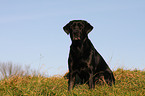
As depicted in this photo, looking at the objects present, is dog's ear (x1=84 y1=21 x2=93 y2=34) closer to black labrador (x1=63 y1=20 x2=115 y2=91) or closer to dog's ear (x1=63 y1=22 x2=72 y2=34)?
black labrador (x1=63 y1=20 x2=115 y2=91)

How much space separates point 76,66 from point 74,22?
1203 mm

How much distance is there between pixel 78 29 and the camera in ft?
18.6

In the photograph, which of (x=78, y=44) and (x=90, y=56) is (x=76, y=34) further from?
(x=90, y=56)

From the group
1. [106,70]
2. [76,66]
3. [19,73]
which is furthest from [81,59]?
[19,73]

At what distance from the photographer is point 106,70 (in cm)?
683

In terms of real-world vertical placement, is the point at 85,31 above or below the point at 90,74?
above

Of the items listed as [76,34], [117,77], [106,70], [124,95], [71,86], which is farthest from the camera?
[117,77]

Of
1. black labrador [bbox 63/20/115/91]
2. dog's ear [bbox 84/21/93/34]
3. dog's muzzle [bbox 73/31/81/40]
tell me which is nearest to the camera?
dog's muzzle [bbox 73/31/81/40]

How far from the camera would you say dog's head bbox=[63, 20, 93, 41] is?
18.4 feet

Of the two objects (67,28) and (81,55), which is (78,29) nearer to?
(67,28)

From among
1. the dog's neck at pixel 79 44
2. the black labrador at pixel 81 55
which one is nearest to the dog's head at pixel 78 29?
the black labrador at pixel 81 55

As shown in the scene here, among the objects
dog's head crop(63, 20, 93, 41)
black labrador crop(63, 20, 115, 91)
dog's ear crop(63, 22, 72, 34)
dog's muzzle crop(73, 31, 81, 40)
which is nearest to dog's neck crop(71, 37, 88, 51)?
black labrador crop(63, 20, 115, 91)

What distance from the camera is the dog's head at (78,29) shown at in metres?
5.61

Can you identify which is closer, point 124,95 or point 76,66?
Result: point 124,95
